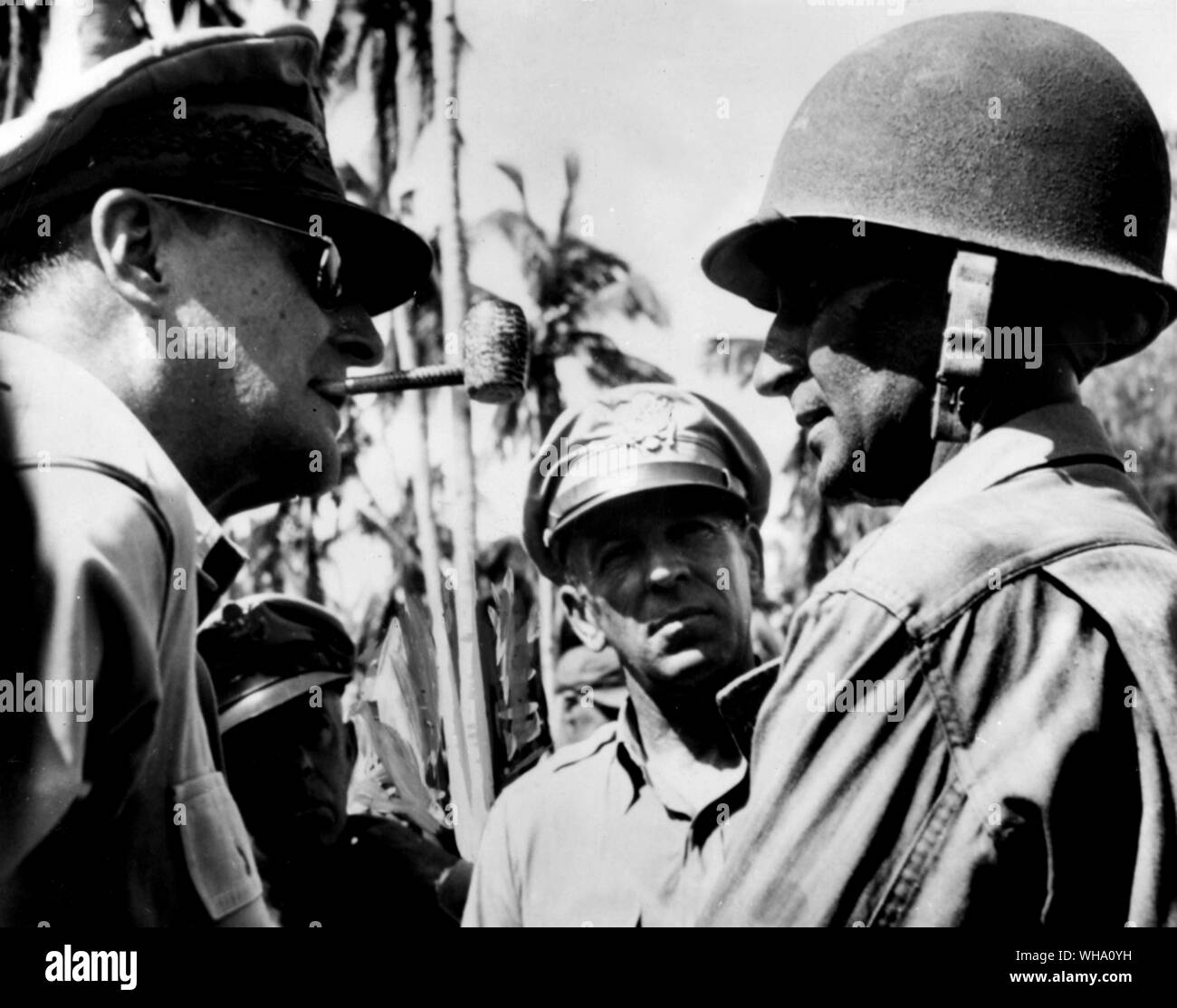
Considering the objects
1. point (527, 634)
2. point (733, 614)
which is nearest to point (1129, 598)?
point (733, 614)

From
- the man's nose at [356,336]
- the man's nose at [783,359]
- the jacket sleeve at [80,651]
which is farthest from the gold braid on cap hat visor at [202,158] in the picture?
the man's nose at [783,359]

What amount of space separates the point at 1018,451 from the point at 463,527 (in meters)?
1.33

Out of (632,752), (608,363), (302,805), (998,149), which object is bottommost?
(302,805)

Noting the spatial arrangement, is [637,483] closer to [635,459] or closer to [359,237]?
[635,459]

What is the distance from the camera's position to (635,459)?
2.93 m

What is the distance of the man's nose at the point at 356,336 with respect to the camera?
280 cm

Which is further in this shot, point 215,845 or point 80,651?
point 215,845

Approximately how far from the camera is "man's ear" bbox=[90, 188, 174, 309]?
258 centimetres

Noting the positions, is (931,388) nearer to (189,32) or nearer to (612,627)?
(612,627)

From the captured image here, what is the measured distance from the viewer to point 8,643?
227 centimetres

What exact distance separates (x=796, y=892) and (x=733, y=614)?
37.1 inches

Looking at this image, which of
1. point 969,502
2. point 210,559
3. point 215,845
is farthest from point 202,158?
point 969,502

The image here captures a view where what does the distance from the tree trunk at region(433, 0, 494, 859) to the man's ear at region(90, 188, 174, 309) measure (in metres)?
0.62
